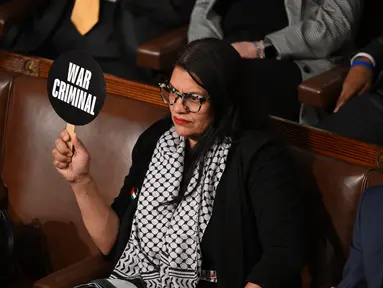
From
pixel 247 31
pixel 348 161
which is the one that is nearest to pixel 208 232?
pixel 348 161

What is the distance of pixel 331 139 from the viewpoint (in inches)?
78.0

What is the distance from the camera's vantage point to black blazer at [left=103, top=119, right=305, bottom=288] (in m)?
1.84

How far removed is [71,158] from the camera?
6.48 feet

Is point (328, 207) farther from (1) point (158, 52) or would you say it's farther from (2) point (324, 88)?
(1) point (158, 52)

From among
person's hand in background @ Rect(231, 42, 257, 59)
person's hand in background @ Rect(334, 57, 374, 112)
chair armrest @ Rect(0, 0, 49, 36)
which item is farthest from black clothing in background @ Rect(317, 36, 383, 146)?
chair armrest @ Rect(0, 0, 49, 36)

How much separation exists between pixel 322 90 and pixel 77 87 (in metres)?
0.79

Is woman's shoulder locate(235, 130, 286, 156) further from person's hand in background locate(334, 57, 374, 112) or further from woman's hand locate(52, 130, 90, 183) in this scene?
person's hand in background locate(334, 57, 374, 112)

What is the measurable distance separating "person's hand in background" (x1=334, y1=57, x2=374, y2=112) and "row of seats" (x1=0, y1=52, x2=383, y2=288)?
44cm

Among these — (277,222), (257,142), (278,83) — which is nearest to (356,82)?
(278,83)

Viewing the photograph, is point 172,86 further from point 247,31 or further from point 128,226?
point 247,31

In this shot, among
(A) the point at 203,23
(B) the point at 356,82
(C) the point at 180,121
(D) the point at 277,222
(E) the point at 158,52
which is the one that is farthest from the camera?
(A) the point at 203,23

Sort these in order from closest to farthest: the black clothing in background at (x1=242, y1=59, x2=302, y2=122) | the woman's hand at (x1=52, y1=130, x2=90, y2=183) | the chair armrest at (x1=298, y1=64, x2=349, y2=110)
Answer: the woman's hand at (x1=52, y1=130, x2=90, y2=183) → the chair armrest at (x1=298, y1=64, x2=349, y2=110) → the black clothing in background at (x1=242, y1=59, x2=302, y2=122)

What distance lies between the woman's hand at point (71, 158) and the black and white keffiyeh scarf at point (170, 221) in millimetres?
167

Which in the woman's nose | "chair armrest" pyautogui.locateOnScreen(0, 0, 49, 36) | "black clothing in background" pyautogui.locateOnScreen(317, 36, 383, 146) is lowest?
"black clothing in background" pyautogui.locateOnScreen(317, 36, 383, 146)
